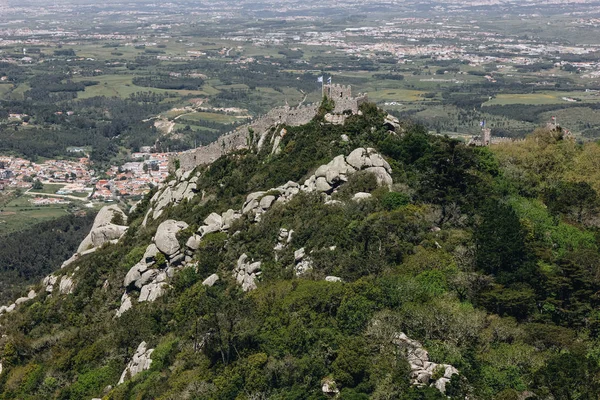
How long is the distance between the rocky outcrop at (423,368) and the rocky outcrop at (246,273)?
1160 cm

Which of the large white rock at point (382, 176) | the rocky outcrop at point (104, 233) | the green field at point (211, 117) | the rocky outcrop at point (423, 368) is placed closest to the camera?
the rocky outcrop at point (423, 368)

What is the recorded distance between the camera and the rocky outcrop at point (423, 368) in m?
23.5

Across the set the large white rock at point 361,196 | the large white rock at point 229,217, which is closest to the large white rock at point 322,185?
the large white rock at point 361,196

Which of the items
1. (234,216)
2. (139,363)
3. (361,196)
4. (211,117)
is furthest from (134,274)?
(211,117)

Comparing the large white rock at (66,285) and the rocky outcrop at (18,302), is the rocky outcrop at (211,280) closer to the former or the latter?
the large white rock at (66,285)

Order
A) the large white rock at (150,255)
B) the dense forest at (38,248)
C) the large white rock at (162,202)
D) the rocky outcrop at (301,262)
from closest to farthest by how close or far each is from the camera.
→ 1. the rocky outcrop at (301,262)
2. the large white rock at (150,255)
3. the large white rock at (162,202)
4. the dense forest at (38,248)

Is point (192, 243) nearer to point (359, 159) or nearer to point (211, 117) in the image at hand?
point (359, 159)

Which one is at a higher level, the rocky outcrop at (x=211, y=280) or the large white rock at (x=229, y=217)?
the large white rock at (x=229, y=217)

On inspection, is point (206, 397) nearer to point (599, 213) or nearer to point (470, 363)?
point (470, 363)

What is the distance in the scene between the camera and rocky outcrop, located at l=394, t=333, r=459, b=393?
23.5 metres

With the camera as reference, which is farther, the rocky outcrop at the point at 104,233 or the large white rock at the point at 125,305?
the rocky outcrop at the point at 104,233

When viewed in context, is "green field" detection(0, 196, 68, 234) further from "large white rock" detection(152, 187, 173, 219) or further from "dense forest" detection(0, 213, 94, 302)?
"large white rock" detection(152, 187, 173, 219)

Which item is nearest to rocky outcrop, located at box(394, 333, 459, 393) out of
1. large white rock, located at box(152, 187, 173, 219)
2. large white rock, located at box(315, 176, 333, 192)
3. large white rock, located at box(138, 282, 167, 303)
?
large white rock, located at box(315, 176, 333, 192)

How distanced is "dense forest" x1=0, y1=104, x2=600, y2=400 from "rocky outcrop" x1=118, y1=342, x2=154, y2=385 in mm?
621
